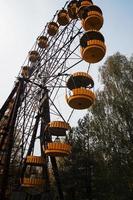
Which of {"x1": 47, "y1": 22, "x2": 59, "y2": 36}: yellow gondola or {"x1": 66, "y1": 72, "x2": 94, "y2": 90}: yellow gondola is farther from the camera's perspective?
{"x1": 47, "y1": 22, "x2": 59, "y2": 36}: yellow gondola

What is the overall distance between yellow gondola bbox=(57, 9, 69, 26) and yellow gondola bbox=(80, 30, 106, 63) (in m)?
7.05

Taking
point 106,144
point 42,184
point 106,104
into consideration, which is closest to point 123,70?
point 106,104

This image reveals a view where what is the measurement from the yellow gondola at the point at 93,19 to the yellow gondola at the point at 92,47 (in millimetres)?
1257

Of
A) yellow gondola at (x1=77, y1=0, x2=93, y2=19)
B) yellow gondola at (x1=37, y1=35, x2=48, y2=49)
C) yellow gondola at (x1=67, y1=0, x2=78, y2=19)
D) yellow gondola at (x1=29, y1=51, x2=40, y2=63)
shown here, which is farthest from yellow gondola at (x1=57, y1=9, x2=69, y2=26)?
yellow gondola at (x1=29, y1=51, x2=40, y2=63)

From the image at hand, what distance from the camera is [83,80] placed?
12000 millimetres

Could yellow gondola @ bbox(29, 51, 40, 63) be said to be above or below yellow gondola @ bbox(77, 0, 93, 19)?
above

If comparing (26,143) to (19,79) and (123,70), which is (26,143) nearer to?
(19,79)

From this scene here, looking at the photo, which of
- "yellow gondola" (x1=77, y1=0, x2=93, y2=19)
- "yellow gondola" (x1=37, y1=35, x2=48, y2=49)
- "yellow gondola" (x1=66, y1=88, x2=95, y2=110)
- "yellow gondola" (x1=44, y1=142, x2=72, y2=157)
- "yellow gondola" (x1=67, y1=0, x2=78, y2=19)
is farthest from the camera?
"yellow gondola" (x1=37, y1=35, x2=48, y2=49)

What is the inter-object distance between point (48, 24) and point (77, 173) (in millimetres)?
12596

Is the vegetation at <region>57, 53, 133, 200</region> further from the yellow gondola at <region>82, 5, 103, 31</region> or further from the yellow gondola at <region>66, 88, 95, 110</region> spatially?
the yellow gondola at <region>66, 88, 95, 110</region>

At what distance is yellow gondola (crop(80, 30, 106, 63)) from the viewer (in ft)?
37.8

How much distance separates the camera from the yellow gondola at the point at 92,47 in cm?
1153

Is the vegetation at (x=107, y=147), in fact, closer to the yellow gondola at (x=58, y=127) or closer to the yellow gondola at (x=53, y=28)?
the yellow gondola at (x=53, y=28)

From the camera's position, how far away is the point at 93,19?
13219 mm
